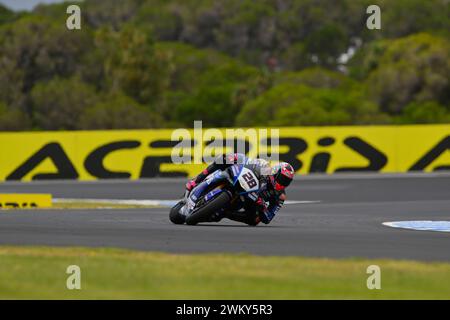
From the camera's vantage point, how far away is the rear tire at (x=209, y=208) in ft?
48.5

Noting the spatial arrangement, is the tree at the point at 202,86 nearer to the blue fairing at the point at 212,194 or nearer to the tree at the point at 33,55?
the tree at the point at 33,55

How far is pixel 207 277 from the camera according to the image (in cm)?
1052

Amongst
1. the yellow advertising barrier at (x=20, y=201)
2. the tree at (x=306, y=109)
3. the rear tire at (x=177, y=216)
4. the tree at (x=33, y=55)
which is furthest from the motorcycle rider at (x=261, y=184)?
the tree at (x=33, y=55)

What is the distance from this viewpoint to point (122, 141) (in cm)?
3123

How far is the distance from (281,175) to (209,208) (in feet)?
3.62

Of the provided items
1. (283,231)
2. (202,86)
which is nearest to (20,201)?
(283,231)

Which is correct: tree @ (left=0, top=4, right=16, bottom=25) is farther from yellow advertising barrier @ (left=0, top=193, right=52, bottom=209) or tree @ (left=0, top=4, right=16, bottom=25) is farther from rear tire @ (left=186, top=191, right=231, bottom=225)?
rear tire @ (left=186, top=191, right=231, bottom=225)

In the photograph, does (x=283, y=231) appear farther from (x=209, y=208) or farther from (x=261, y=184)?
(x=209, y=208)

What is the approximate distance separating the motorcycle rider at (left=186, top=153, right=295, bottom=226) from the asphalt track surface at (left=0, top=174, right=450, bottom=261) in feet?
0.63

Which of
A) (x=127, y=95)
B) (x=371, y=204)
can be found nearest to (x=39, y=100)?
(x=127, y=95)
